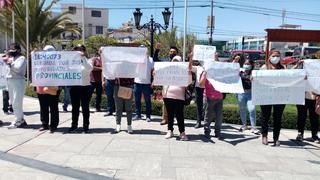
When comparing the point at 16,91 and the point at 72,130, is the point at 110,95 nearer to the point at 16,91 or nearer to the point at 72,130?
the point at 72,130

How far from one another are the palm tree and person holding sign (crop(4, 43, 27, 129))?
15796 millimetres

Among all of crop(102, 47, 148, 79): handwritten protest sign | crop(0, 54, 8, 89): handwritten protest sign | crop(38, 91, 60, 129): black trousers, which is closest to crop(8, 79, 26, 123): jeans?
crop(38, 91, 60, 129): black trousers

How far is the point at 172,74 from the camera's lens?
8.55m

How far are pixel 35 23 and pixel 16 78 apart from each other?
18054mm

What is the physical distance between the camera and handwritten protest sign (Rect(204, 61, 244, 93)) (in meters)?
8.65

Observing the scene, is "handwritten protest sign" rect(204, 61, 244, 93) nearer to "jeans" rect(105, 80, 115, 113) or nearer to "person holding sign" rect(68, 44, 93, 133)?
"person holding sign" rect(68, 44, 93, 133)

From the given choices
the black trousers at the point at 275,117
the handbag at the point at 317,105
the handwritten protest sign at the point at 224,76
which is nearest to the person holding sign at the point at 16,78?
the handwritten protest sign at the point at 224,76

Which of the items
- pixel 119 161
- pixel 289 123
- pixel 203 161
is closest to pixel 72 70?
pixel 119 161

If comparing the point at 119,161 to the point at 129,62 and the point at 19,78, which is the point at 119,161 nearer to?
the point at 129,62

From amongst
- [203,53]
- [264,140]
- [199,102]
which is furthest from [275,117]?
[203,53]

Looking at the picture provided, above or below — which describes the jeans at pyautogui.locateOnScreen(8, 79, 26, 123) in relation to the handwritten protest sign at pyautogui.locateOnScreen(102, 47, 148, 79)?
below

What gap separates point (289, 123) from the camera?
34.0 feet

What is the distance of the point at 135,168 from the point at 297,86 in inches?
152

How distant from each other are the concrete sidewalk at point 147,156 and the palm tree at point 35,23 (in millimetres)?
17273
